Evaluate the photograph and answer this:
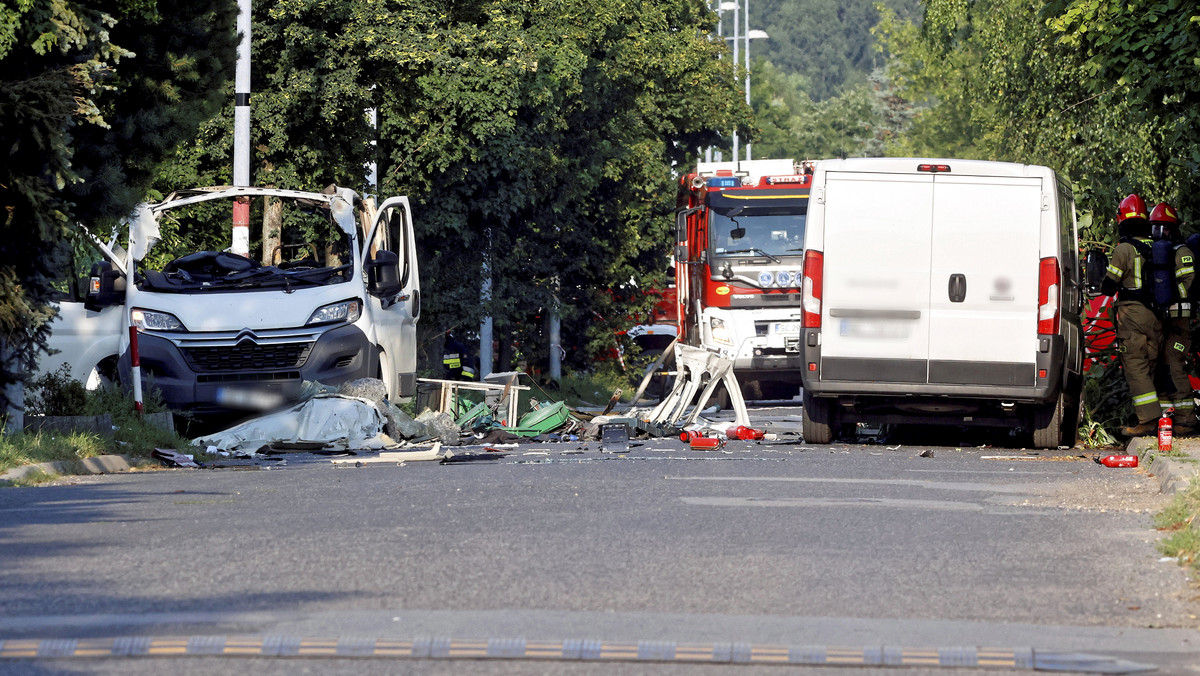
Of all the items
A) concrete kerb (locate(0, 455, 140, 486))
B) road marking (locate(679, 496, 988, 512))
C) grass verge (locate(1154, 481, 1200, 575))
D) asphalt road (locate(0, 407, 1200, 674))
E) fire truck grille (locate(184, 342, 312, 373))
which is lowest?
concrete kerb (locate(0, 455, 140, 486))

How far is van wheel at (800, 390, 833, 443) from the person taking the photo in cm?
1570

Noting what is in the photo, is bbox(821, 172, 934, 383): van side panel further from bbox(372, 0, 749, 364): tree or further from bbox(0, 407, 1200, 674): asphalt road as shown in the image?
bbox(372, 0, 749, 364): tree

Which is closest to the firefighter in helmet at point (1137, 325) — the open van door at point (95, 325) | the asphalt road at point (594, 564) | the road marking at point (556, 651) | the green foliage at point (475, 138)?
the asphalt road at point (594, 564)

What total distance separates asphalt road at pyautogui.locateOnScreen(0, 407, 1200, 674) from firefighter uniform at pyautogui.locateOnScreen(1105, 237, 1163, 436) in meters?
3.28

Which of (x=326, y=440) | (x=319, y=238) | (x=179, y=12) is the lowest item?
(x=326, y=440)

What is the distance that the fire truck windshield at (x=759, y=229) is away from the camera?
23.0 metres

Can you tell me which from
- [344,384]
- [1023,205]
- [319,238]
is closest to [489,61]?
[319,238]

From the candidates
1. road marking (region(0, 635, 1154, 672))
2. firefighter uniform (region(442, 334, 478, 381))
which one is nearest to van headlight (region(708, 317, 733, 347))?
firefighter uniform (region(442, 334, 478, 381))

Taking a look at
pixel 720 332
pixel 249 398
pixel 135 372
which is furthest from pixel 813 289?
pixel 720 332

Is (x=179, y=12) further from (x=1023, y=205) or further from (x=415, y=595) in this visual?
(x=415, y=595)

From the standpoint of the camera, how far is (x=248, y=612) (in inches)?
247

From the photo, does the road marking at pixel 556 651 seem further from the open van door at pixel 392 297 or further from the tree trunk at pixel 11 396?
the open van door at pixel 392 297

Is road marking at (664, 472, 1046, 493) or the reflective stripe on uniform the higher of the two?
the reflective stripe on uniform

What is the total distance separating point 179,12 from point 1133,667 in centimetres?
1069
